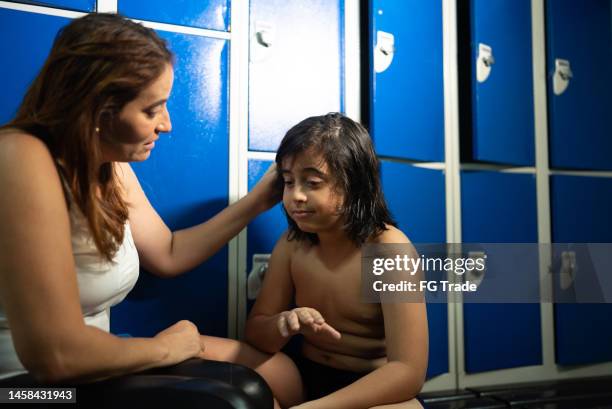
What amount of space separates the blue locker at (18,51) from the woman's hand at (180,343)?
828 mm

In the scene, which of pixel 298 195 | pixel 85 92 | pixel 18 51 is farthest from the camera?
pixel 18 51

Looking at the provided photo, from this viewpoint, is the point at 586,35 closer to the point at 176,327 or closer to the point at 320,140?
the point at 320,140

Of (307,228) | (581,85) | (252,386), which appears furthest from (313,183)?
(581,85)

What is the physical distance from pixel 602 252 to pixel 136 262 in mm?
1850

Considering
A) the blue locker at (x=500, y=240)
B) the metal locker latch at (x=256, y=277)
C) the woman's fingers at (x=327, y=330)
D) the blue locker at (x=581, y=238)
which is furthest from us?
the blue locker at (x=581, y=238)

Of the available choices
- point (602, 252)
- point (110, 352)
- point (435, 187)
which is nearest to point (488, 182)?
point (435, 187)

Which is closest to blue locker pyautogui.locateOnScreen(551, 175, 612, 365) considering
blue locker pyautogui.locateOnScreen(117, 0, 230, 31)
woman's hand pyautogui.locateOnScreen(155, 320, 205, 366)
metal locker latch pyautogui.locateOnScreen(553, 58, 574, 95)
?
metal locker latch pyautogui.locateOnScreen(553, 58, 574, 95)

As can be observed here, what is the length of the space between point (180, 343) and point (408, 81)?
1246mm

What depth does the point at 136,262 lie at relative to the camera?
104 centimetres

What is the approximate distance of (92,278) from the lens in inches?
35.0

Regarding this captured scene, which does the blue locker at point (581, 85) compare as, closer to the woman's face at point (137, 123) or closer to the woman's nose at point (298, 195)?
the woman's nose at point (298, 195)

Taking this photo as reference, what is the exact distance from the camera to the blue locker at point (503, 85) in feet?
5.83

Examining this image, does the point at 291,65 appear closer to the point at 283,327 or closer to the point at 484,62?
the point at 484,62

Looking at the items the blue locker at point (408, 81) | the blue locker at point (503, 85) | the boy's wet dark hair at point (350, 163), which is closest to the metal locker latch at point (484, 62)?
the blue locker at point (503, 85)
